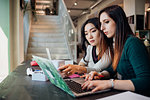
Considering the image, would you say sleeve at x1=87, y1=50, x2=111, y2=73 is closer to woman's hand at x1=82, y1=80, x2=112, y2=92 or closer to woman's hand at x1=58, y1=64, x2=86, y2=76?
woman's hand at x1=58, y1=64, x2=86, y2=76

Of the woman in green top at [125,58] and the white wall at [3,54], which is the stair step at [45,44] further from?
the woman in green top at [125,58]

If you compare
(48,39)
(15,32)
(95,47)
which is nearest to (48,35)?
(48,39)

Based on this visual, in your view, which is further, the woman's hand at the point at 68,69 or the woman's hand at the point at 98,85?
the woman's hand at the point at 68,69

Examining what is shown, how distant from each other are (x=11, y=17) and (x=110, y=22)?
2884 millimetres

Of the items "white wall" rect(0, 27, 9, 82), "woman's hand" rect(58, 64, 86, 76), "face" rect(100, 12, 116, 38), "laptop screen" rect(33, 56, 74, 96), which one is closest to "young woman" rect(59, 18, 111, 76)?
"woman's hand" rect(58, 64, 86, 76)

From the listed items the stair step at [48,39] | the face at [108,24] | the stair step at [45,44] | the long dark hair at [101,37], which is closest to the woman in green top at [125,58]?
the face at [108,24]

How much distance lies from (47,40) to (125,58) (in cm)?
→ 494

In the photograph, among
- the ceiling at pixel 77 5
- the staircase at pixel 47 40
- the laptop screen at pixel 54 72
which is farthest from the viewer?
the ceiling at pixel 77 5

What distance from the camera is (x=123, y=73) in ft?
3.41

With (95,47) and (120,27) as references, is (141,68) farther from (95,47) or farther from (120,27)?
(95,47)

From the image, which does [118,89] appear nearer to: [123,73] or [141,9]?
[123,73]

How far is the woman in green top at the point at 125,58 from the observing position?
0.82 metres

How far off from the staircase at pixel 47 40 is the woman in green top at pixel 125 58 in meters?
3.82

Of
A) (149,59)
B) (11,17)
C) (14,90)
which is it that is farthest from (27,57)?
(149,59)
